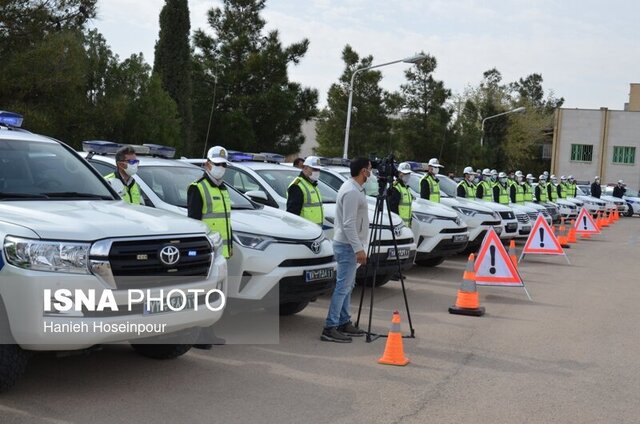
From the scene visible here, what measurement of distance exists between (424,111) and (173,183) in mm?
42372

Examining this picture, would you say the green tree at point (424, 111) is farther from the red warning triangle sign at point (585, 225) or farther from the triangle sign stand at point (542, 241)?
the triangle sign stand at point (542, 241)

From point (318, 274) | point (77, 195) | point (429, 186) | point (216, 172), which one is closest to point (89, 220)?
point (77, 195)

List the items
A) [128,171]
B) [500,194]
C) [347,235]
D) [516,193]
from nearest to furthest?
[347,235], [128,171], [500,194], [516,193]

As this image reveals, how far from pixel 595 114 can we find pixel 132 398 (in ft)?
222

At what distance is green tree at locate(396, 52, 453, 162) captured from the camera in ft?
163

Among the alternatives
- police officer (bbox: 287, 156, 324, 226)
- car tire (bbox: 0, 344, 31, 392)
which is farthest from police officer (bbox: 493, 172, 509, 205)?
car tire (bbox: 0, 344, 31, 392)

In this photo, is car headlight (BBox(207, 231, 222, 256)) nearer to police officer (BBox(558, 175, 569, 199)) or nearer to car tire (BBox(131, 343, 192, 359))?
car tire (BBox(131, 343, 192, 359))

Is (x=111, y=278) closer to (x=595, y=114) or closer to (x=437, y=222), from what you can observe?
(x=437, y=222)

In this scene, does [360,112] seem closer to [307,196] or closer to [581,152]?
[581,152]

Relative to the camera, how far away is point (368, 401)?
5.87 meters

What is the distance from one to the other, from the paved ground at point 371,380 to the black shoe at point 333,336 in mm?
110

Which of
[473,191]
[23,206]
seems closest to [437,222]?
[473,191]

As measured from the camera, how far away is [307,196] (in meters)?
10.0

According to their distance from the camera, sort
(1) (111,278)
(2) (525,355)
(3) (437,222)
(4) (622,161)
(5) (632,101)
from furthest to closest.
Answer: (5) (632,101), (4) (622,161), (3) (437,222), (2) (525,355), (1) (111,278)
